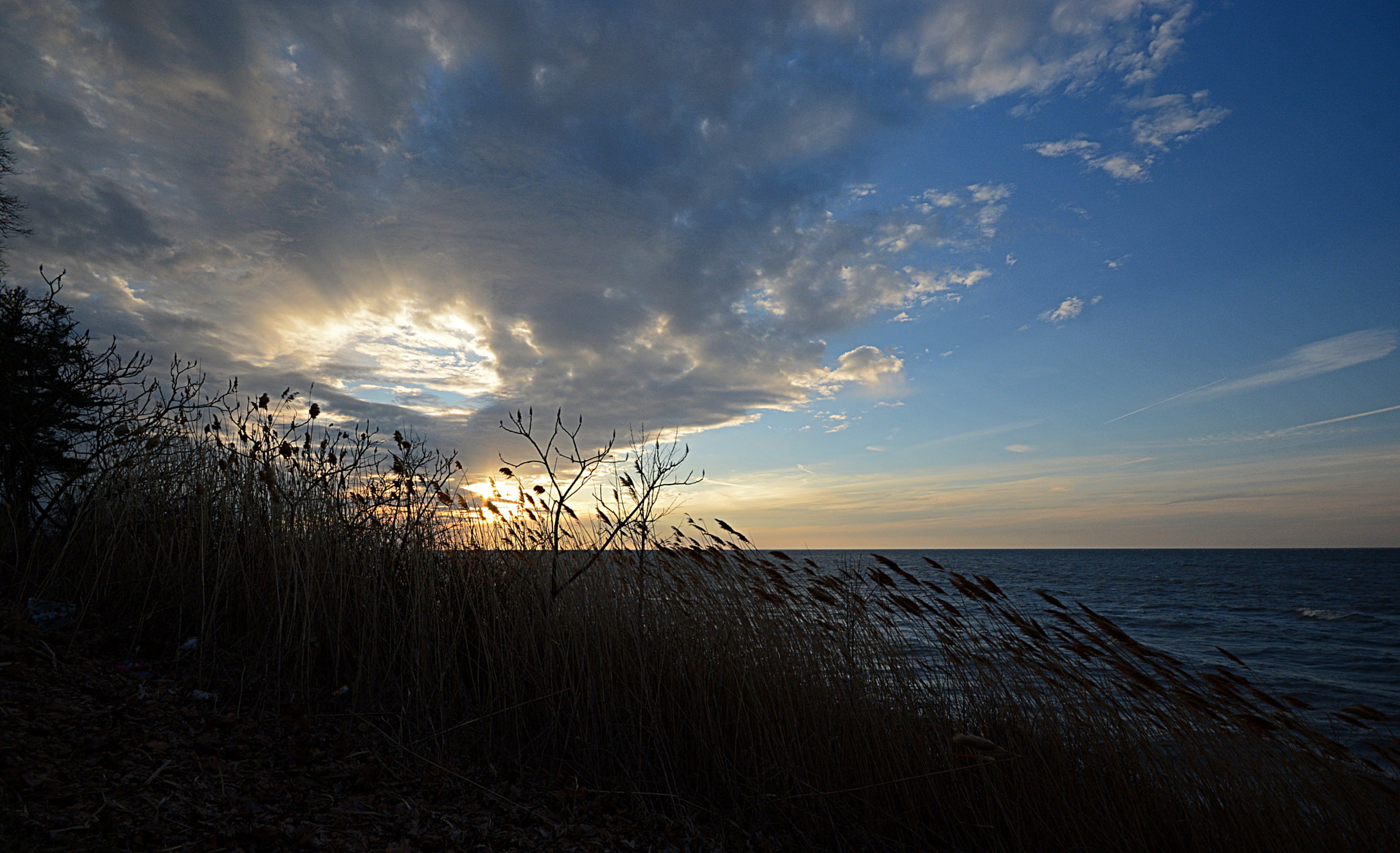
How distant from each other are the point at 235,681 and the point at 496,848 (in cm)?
214

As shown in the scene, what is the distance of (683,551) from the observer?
518cm

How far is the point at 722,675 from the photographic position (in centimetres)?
452

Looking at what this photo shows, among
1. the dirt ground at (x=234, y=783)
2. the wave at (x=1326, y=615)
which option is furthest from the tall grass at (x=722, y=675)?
the wave at (x=1326, y=615)

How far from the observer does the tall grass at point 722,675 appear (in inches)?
149

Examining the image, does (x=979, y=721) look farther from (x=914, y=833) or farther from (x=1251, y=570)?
(x=1251, y=570)

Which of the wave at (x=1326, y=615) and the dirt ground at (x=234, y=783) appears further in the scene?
the wave at (x=1326, y=615)

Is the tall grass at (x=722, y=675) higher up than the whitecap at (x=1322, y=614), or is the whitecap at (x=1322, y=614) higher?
the tall grass at (x=722, y=675)

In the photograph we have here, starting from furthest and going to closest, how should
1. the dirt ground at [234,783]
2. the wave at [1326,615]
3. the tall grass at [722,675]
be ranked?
1. the wave at [1326,615]
2. the tall grass at [722,675]
3. the dirt ground at [234,783]

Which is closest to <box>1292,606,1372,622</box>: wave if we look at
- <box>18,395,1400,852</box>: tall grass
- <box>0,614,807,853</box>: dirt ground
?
<box>18,395,1400,852</box>: tall grass

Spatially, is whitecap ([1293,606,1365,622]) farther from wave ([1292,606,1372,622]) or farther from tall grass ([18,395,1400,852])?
tall grass ([18,395,1400,852])

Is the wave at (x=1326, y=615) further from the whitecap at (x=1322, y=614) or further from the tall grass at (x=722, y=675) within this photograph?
the tall grass at (x=722, y=675)

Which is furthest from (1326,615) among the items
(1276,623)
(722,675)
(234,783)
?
(234,783)

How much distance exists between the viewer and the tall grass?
3.78m

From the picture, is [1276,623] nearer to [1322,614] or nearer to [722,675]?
[1322,614]
